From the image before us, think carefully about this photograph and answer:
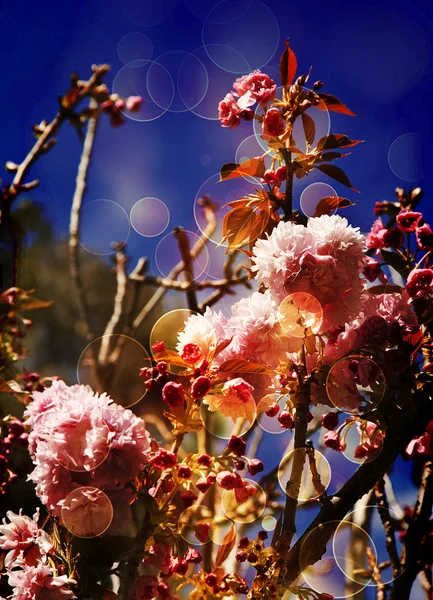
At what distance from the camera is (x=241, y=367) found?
47 centimetres

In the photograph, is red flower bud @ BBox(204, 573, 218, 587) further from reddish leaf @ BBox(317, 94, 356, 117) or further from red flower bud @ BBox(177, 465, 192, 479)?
reddish leaf @ BBox(317, 94, 356, 117)

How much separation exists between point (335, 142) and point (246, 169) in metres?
0.10

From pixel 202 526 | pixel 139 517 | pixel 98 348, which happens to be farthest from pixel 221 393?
pixel 98 348

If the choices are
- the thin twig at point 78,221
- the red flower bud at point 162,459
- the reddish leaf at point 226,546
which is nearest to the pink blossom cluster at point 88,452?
the red flower bud at point 162,459

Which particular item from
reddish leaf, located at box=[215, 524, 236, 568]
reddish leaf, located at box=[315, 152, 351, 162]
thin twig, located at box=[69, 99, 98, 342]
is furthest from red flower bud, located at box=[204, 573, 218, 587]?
thin twig, located at box=[69, 99, 98, 342]

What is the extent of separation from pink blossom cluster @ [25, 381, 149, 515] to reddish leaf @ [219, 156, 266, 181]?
272 millimetres

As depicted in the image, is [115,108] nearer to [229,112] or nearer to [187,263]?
[187,263]

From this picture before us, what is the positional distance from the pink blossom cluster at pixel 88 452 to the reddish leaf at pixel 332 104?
1.25 feet

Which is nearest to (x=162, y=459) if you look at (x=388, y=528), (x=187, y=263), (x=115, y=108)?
(x=388, y=528)

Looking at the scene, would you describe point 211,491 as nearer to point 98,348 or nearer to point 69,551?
point 69,551

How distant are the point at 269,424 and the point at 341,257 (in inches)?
9.1

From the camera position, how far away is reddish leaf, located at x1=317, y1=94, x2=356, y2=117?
1.86 feet

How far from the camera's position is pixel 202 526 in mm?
470

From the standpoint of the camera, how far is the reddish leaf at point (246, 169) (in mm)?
565
